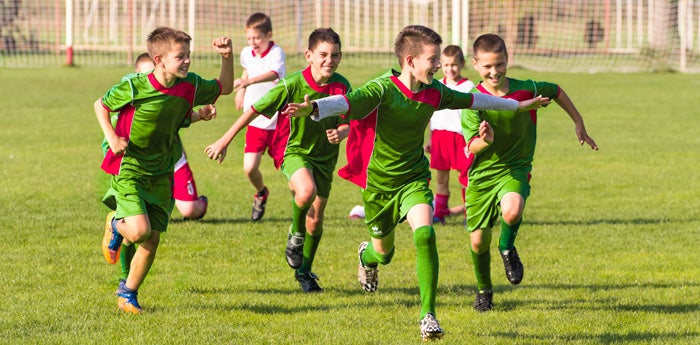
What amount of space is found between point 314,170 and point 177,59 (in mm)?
1685

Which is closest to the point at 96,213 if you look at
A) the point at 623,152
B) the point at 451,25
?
the point at 623,152

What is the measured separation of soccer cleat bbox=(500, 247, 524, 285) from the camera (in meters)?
7.82

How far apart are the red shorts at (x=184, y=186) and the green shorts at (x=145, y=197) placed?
368 centimetres

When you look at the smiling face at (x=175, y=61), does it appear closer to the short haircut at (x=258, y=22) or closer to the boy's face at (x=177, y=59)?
the boy's face at (x=177, y=59)

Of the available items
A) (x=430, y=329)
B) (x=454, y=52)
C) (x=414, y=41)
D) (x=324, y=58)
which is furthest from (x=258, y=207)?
(x=430, y=329)

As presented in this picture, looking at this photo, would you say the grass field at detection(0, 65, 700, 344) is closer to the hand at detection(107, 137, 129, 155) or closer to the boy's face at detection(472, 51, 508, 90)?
the hand at detection(107, 137, 129, 155)

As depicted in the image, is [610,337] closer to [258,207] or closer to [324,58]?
[324,58]

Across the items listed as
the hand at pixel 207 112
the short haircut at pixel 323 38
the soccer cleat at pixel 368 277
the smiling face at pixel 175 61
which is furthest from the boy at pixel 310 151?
the smiling face at pixel 175 61

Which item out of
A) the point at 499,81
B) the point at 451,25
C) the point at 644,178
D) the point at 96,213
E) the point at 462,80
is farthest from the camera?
the point at 451,25

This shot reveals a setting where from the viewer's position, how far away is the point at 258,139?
37.7 feet

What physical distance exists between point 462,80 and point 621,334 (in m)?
4.51

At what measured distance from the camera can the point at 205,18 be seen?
122 ft

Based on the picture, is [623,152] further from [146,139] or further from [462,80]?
[146,139]

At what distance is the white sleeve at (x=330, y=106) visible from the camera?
6250 millimetres
